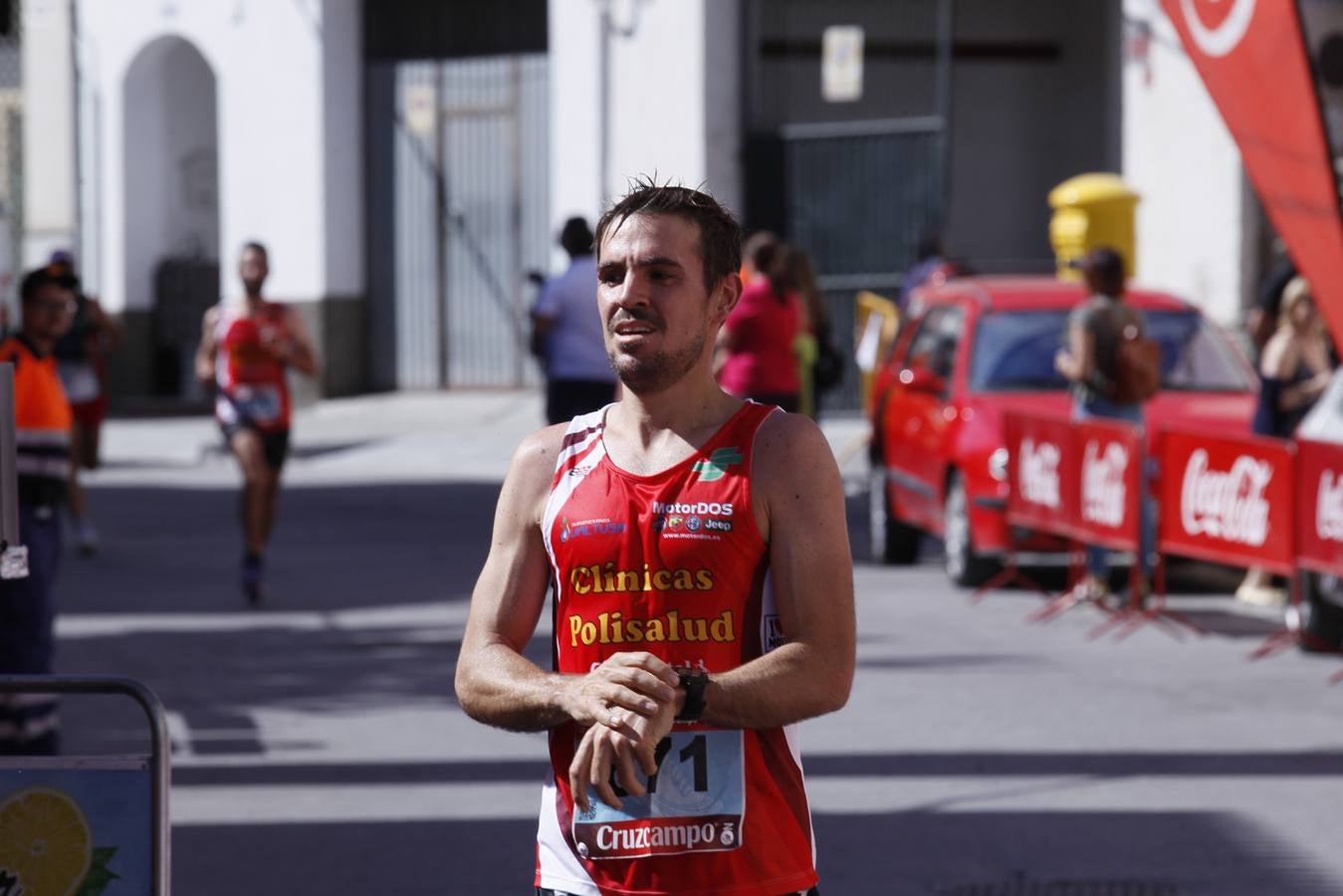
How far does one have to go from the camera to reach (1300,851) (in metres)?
7.58

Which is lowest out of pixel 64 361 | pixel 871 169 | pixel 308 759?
pixel 308 759

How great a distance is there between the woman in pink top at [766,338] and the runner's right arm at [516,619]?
35.2 ft

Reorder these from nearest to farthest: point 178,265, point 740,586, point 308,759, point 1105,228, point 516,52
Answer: point 740,586 < point 308,759 < point 1105,228 < point 516,52 < point 178,265

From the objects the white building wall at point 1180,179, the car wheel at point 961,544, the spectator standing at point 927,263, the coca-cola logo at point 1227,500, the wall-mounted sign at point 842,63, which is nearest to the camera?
the coca-cola logo at point 1227,500

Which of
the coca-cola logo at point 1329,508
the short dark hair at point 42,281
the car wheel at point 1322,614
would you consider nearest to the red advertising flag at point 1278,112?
the coca-cola logo at point 1329,508

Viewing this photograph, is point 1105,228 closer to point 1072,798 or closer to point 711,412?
point 1072,798

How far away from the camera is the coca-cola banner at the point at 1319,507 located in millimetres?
11172

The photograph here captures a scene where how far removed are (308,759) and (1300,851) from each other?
3620 mm

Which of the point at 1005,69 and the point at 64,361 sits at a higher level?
the point at 1005,69

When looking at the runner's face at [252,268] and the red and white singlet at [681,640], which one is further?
the runner's face at [252,268]

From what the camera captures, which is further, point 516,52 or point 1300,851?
point 516,52

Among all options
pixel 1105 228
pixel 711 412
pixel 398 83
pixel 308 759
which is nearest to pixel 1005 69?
pixel 398 83

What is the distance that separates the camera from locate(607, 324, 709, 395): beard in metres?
3.66

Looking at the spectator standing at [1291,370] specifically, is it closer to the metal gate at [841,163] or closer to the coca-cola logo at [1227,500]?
the coca-cola logo at [1227,500]
